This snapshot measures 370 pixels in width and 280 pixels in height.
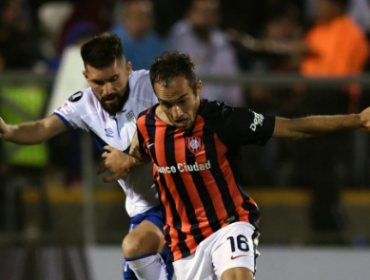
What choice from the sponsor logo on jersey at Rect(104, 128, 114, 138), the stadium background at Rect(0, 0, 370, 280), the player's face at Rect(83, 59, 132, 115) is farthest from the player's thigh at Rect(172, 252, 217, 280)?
the stadium background at Rect(0, 0, 370, 280)

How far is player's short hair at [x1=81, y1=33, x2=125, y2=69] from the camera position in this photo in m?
4.20

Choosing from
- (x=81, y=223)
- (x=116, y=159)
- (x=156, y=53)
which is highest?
(x=156, y=53)

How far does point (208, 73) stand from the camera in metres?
6.39

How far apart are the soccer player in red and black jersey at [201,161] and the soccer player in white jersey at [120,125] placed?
246 millimetres

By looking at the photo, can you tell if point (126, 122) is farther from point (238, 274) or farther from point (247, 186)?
point (247, 186)

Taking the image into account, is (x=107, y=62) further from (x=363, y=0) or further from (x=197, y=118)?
(x=363, y=0)

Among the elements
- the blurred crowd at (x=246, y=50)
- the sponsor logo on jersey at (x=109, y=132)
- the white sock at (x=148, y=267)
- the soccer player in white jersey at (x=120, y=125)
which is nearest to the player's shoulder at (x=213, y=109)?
the soccer player in white jersey at (x=120, y=125)

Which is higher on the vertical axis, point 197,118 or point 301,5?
point 301,5

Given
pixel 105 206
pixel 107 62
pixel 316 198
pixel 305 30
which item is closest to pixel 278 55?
pixel 305 30

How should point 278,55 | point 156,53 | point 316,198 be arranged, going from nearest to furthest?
1. point 316,198
2. point 156,53
3. point 278,55

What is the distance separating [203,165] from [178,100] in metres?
0.40

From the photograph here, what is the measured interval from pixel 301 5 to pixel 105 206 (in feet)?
11.1

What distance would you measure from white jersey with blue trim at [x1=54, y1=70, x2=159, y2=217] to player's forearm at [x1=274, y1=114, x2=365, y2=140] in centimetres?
89

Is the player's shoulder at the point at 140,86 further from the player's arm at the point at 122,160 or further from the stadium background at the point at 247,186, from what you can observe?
the stadium background at the point at 247,186
